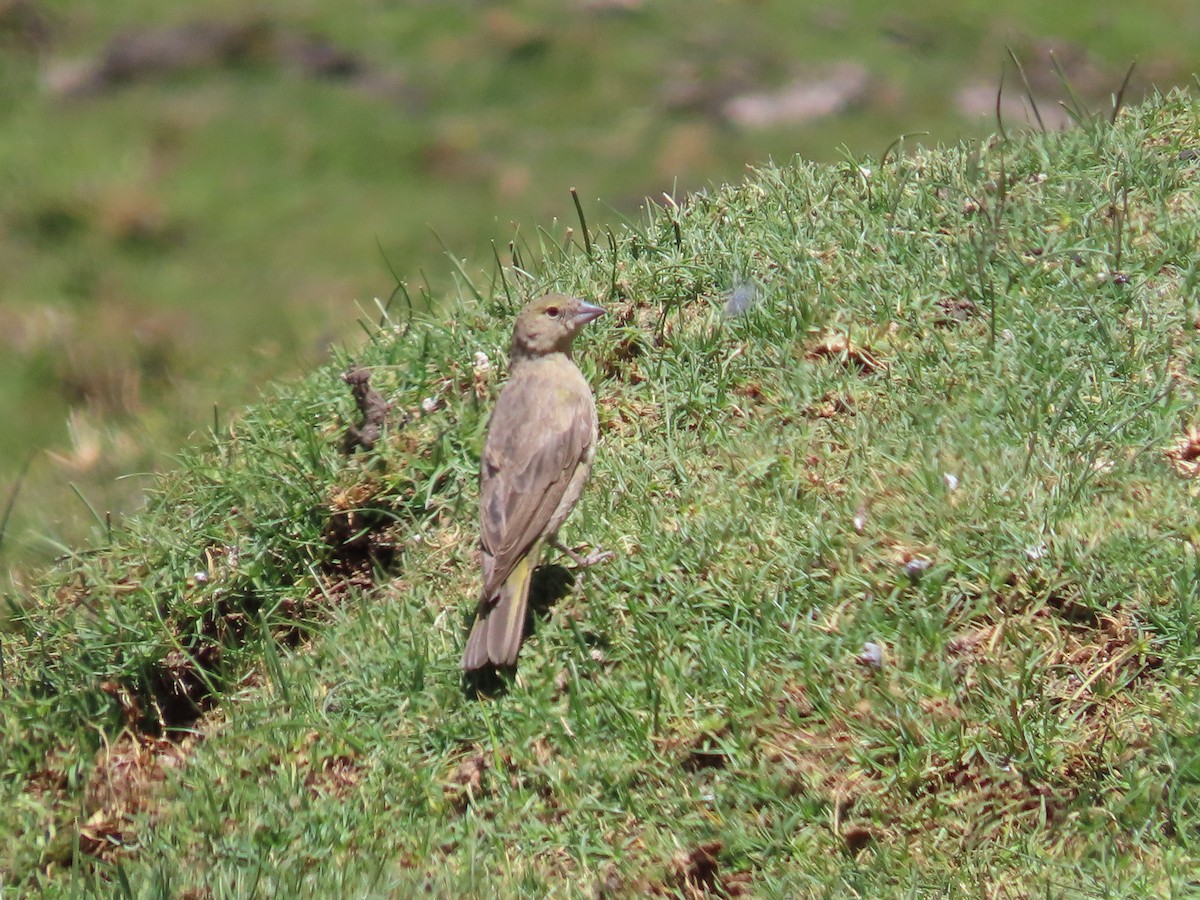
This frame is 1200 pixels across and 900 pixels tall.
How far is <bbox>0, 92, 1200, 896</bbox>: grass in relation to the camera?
4.49m

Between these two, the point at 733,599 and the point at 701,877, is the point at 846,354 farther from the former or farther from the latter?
the point at 701,877

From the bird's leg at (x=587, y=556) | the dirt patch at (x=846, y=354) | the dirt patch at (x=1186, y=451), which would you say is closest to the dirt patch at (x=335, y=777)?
the bird's leg at (x=587, y=556)

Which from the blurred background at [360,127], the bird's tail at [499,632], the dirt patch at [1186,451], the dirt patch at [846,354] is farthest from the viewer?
the blurred background at [360,127]

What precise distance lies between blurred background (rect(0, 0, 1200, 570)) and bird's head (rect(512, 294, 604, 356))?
2675 mm

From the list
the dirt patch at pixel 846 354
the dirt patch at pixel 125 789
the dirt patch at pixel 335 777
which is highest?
the dirt patch at pixel 846 354

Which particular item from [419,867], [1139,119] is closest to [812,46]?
[1139,119]

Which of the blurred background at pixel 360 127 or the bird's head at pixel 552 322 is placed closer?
the bird's head at pixel 552 322

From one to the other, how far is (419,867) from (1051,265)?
3420 millimetres

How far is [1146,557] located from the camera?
187 inches

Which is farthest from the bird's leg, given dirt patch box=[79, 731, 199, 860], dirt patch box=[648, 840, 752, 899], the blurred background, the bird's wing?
the blurred background

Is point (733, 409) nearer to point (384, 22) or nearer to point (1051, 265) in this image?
point (1051, 265)

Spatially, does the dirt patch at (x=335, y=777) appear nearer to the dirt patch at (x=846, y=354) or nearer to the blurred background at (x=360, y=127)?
the dirt patch at (x=846, y=354)

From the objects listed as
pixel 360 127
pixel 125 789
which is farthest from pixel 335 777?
pixel 360 127

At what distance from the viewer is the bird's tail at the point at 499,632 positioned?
496 centimetres
